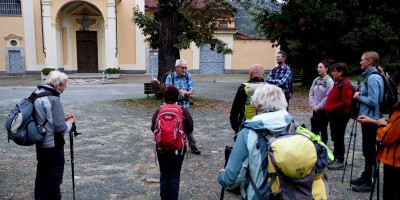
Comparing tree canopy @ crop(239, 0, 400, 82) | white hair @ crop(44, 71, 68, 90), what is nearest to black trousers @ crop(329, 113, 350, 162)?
white hair @ crop(44, 71, 68, 90)

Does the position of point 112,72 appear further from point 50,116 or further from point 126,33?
point 50,116

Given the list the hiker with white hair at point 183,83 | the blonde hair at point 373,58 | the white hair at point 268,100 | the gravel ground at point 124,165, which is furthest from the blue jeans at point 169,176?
the blonde hair at point 373,58

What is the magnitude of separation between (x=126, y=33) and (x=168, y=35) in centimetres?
1887

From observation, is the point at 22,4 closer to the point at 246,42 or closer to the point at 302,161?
the point at 246,42

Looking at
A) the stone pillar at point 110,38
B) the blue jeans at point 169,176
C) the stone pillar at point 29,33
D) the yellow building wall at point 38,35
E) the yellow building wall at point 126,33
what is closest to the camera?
the blue jeans at point 169,176

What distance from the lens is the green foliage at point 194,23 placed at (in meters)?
13.8

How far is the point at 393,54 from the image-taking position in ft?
63.9

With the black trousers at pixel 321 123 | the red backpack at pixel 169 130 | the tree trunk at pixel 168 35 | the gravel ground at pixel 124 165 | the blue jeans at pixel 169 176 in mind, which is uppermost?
the tree trunk at pixel 168 35

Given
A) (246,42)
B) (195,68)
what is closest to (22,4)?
(195,68)

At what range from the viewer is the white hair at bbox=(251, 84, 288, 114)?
8.91 feet

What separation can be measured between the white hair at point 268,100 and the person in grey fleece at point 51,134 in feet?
7.58

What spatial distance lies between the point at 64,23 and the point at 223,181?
3122 centimetres

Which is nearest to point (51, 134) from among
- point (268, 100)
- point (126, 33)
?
point (268, 100)

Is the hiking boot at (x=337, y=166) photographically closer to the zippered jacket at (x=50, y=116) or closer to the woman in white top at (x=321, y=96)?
the woman in white top at (x=321, y=96)
